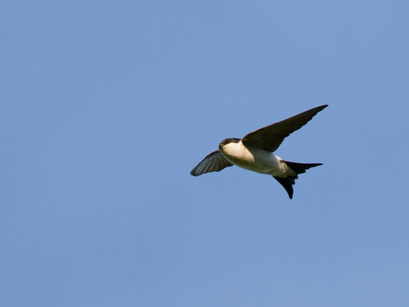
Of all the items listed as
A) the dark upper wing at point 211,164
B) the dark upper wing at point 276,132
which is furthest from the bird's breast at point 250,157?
the dark upper wing at point 211,164

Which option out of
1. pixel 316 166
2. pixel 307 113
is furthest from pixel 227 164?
pixel 307 113

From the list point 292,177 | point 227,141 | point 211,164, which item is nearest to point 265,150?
point 227,141

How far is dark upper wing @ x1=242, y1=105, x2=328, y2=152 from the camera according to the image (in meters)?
9.05

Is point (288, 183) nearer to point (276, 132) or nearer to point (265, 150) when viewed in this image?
point (265, 150)

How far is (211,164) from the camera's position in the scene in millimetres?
11672

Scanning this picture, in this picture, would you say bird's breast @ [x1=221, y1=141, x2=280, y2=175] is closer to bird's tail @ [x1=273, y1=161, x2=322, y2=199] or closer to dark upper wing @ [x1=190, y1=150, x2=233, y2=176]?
bird's tail @ [x1=273, y1=161, x2=322, y2=199]

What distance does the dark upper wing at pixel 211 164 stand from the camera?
37.5ft

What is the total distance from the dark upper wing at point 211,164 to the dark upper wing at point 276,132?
165 centimetres

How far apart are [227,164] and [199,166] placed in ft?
2.16

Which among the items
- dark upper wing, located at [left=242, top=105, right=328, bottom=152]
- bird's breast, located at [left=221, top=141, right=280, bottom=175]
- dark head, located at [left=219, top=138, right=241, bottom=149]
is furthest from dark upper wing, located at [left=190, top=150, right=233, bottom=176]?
dark upper wing, located at [left=242, top=105, right=328, bottom=152]

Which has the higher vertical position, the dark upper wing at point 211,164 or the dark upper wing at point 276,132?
the dark upper wing at point 211,164

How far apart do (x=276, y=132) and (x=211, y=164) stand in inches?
96.5

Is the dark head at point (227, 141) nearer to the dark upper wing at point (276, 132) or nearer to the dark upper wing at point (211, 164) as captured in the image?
the dark upper wing at point (276, 132)

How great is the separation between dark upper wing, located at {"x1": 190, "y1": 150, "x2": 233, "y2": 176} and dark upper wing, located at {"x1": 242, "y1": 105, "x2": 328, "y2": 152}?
165 centimetres
